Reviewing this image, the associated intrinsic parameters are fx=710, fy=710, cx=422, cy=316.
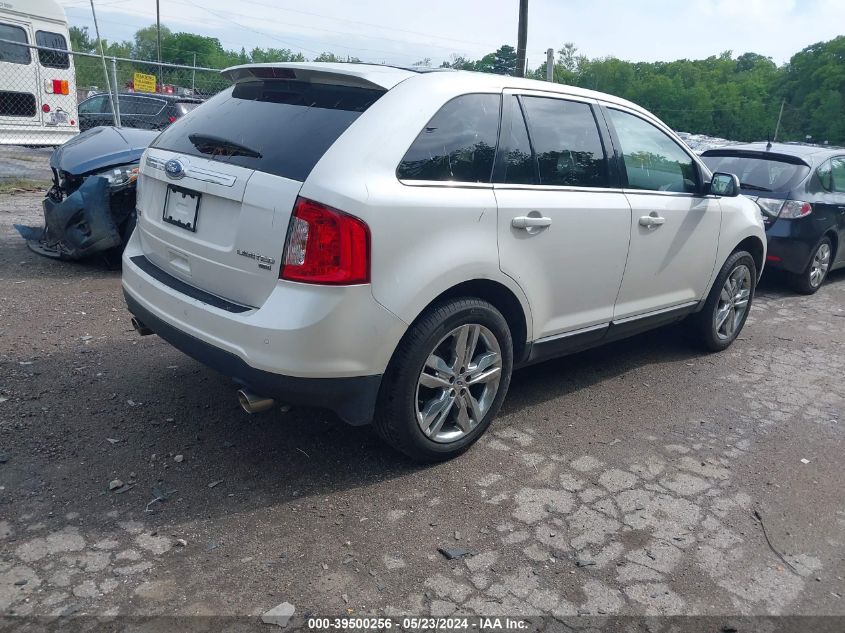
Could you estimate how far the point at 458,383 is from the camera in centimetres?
348

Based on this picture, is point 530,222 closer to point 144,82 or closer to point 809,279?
point 809,279

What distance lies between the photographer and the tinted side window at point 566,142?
3.80 metres

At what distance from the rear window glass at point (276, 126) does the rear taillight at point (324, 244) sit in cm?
21

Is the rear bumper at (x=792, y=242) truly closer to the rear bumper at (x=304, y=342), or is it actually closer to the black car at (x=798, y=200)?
the black car at (x=798, y=200)

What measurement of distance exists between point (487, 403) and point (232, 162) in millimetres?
1723

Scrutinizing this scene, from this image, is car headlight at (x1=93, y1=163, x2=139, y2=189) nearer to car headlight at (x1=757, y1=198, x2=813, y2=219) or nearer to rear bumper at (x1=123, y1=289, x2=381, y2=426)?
rear bumper at (x1=123, y1=289, x2=381, y2=426)

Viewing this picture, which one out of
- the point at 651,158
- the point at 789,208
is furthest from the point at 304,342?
the point at 789,208

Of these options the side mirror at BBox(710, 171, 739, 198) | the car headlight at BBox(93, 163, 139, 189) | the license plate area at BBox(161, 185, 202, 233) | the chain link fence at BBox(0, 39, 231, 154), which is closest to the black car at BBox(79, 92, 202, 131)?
the chain link fence at BBox(0, 39, 231, 154)

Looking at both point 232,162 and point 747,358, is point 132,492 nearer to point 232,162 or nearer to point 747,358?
point 232,162

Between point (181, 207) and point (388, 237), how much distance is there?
1103mm

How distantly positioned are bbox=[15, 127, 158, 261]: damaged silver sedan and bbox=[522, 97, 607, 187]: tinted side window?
3.79 metres

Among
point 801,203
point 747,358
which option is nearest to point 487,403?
point 747,358

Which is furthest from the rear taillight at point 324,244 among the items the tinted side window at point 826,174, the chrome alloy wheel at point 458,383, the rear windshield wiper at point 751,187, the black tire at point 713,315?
the tinted side window at point 826,174

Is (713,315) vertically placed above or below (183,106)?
below
